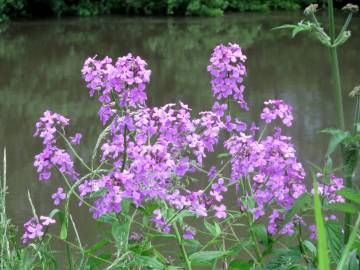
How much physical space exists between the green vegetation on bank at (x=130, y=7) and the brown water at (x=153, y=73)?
177cm

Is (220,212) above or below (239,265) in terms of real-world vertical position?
above

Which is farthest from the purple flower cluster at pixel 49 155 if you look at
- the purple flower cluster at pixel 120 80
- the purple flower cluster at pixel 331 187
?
the purple flower cluster at pixel 331 187

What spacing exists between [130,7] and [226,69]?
18020mm

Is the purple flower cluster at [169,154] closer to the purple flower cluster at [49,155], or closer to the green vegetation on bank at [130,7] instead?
the purple flower cluster at [49,155]

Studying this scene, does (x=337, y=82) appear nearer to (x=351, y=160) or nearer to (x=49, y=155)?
(x=351, y=160)

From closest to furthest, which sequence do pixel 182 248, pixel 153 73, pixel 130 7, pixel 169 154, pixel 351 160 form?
pixel 351 160
pixel 169 154
pixel 182 248
pixel 153 73
pixel 130 7

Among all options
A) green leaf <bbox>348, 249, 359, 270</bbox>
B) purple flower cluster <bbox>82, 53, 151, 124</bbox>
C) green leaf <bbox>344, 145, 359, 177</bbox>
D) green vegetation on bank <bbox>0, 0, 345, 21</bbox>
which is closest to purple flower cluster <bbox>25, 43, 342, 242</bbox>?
purple flower cluster <bbox>82, 53, 151, 124</bbox>

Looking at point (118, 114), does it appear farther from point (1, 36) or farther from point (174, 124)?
point (1, 36)

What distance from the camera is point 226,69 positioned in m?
1.88

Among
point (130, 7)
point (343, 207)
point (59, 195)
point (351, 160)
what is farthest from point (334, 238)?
point (130, 7)

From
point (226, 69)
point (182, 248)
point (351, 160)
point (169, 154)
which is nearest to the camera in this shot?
point (351, 160)

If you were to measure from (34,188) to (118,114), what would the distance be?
298 centimetres

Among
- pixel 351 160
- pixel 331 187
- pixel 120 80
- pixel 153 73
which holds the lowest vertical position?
pixel 153 73

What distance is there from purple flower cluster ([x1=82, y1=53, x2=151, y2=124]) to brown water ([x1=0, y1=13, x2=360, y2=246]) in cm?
212
